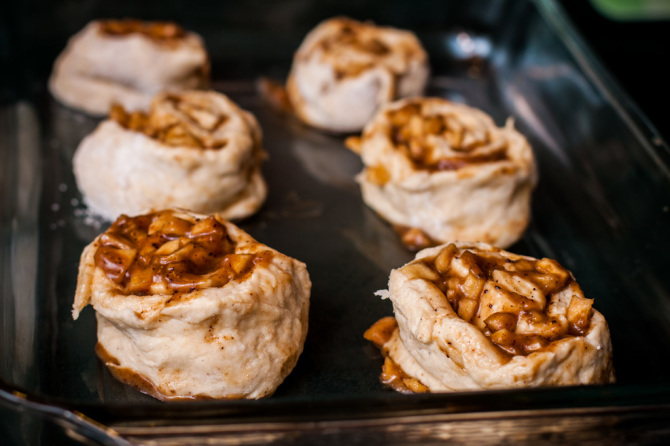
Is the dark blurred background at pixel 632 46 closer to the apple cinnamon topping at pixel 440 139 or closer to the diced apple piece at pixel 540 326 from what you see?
the apple cinnamon topping at pixel 440 139

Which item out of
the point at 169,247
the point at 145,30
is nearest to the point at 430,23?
the point at 145,30

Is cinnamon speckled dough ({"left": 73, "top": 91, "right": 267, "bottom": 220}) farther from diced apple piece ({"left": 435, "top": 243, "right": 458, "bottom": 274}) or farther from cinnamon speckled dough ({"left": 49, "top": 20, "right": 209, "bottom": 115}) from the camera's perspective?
diced apple piece ({"left": 435, "top": 243, "right": 458, "bottom": 274})

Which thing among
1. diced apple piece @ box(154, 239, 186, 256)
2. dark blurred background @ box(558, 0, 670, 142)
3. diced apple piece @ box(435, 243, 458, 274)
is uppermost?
dark blurred background @ box(558, 0, 670, 142)

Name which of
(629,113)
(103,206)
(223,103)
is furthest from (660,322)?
(103,206)

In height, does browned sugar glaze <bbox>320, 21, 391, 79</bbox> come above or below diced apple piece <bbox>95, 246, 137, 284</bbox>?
above

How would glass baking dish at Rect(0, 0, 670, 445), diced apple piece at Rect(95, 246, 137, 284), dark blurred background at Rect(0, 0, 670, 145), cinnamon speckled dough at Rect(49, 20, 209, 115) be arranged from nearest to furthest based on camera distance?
1. glass baking dish at Rect(0, 0, 670, 445)
2. diced apple piece at Rect(95, 246, 137, 284)
3. cinnamon speckled dough at Rect(49, 20, 209, 115)
4. dark blurred background at Rect(0, 0, 670, 145)

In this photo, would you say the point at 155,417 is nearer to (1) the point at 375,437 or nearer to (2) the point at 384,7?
(1) the point at 375,437

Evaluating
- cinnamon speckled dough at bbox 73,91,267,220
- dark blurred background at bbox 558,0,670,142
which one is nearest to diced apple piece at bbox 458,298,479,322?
cinnamon speckled dough at bbox 73,91,267,220
